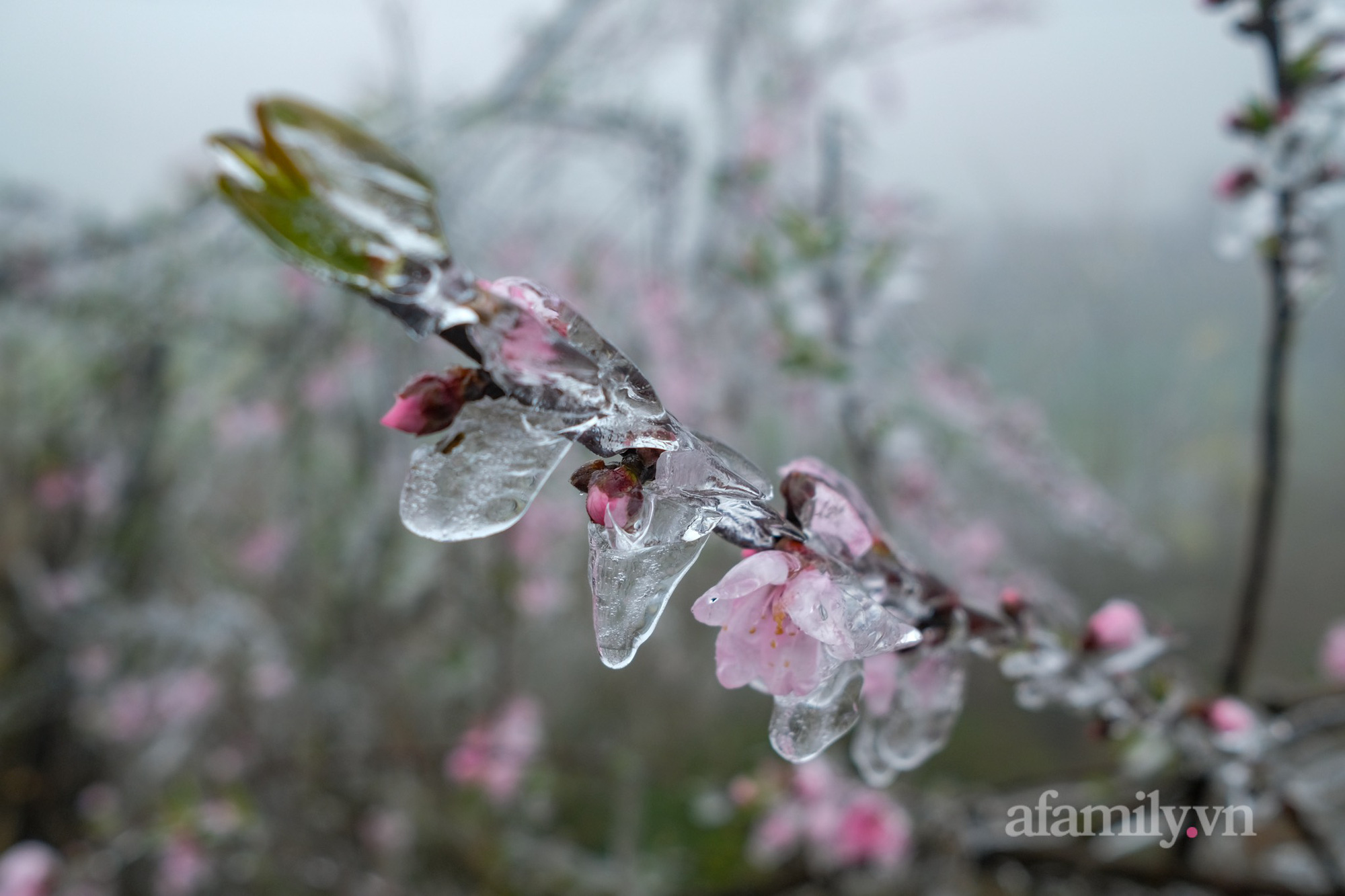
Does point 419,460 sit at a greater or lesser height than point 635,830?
greater

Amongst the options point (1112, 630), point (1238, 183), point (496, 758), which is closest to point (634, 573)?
point (1112, 630)

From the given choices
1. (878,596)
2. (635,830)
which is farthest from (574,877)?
(878,596)

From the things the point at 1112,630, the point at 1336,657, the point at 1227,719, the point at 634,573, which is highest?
the point at 634,573

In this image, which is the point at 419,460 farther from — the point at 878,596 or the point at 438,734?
the point at 438,734

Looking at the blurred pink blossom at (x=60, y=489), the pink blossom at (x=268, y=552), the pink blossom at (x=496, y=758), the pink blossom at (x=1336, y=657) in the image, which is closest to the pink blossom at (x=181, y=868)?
the pink blossom at (x=496, y=758)

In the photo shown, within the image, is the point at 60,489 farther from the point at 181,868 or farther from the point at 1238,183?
the point at 1238,183

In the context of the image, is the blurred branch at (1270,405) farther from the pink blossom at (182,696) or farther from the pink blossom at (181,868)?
the pink blossom at (182,696)
